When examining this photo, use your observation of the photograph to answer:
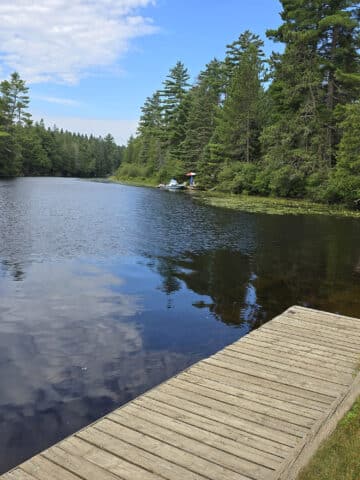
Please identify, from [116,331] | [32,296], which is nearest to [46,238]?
[32,296]

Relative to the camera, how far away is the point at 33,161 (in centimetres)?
9588

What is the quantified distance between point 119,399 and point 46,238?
12.8 meters

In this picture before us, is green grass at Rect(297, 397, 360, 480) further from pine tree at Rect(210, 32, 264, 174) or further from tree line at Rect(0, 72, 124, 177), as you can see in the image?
tree line at Rect(0, 72, 124, 177)

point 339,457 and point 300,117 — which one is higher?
point 300,117

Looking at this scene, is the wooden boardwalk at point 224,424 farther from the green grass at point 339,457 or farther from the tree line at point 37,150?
the tree line at point 37,150

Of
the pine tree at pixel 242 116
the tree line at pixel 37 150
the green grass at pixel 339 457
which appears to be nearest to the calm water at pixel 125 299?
the green grass at pixel 339 457

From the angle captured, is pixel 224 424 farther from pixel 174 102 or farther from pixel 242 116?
pixel 174 102

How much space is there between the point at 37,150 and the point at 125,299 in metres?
Result: 94.3

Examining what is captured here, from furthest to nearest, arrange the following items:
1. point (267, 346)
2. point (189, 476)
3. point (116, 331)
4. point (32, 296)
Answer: point (32, 296), point (116, 331), point (267, 346), point (189, 476)

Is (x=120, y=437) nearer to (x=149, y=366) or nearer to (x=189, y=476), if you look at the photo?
(x=189, y=476)

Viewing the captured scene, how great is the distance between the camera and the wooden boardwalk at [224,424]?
11.7ft

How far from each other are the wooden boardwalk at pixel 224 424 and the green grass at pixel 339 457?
11 centimetres

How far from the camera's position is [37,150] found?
9606 cm

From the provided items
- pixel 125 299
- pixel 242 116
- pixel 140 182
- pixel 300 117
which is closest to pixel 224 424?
pixel 125 299
